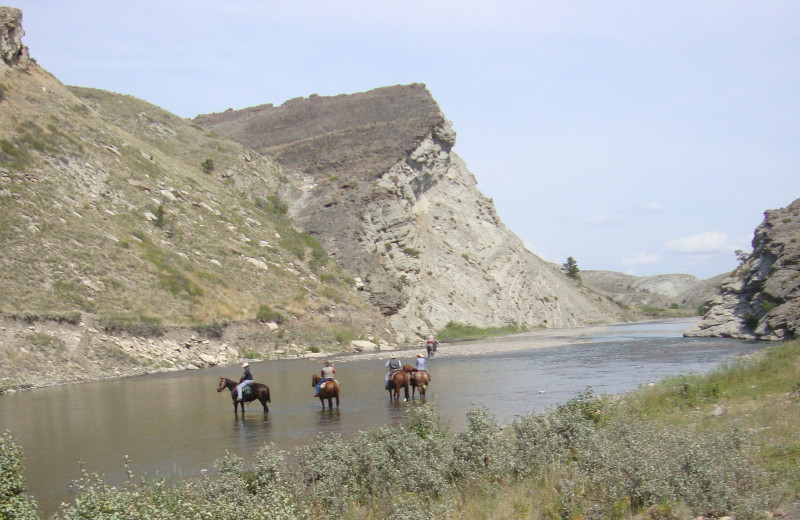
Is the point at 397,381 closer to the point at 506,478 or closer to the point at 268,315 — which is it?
the point at 506,478

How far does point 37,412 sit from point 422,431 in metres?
16.1

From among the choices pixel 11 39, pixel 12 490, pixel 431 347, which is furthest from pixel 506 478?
pixel 11 39

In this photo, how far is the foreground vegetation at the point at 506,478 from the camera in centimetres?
904

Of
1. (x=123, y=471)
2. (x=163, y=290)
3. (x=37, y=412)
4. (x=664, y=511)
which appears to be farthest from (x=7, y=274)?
(x=664, y=511)

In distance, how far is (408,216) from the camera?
72875 mm

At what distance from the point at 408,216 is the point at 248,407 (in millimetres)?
49582

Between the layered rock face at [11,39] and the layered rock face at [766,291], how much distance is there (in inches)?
2297

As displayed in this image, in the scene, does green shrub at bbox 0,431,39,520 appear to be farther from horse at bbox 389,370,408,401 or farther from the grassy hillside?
the grassy hillside

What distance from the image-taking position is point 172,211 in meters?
56.7

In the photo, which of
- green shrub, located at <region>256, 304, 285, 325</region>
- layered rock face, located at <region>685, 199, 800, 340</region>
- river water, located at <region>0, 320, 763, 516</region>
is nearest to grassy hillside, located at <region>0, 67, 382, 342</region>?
green shrub, located at <region>256, 304, 285, 325</region>

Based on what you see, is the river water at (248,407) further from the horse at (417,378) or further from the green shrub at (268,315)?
the green shrub at (268,315)

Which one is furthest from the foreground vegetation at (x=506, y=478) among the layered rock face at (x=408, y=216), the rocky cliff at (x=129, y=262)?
the layered rock face at (x=408, y=216)

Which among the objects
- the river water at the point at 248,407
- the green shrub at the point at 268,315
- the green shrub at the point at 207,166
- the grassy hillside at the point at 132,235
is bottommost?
the river water at the point at 248,407

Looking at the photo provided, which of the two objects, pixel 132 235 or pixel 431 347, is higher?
pixel 132 235
